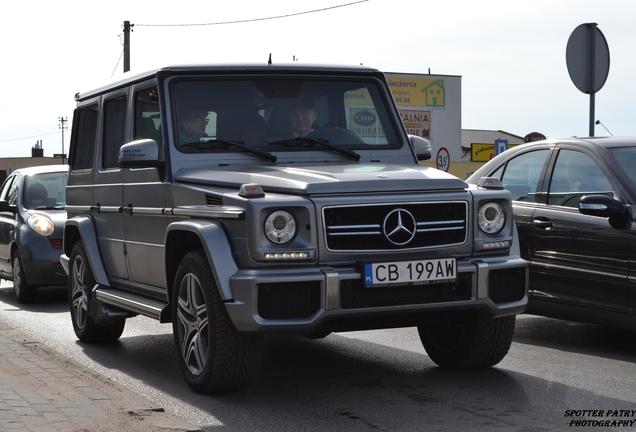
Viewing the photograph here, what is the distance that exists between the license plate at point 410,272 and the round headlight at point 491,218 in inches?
15.8

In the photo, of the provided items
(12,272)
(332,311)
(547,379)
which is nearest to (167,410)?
(332,311)

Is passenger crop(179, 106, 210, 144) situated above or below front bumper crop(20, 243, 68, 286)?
above

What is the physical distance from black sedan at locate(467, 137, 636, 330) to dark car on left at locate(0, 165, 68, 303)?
6398 millimetres

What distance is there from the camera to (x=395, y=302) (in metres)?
6.79

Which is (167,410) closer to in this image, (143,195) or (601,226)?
(143,195)

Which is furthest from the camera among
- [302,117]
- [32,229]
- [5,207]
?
[5,207]

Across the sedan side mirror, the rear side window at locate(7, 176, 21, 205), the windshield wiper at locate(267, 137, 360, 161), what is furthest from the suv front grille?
the rear side window at locate(7, 176, 21, 205)

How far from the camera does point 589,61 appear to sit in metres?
12.7

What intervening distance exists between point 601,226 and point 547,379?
1.43m

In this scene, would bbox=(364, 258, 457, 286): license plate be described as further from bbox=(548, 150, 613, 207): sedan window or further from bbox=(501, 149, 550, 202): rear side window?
bbox=(501, 149, 550, 202): rear side window

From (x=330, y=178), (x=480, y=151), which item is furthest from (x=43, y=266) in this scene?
(x=480, y=151)

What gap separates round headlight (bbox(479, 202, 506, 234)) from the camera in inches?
282

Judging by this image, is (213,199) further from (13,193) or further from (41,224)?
(13,193)

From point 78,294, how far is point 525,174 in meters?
3.84
